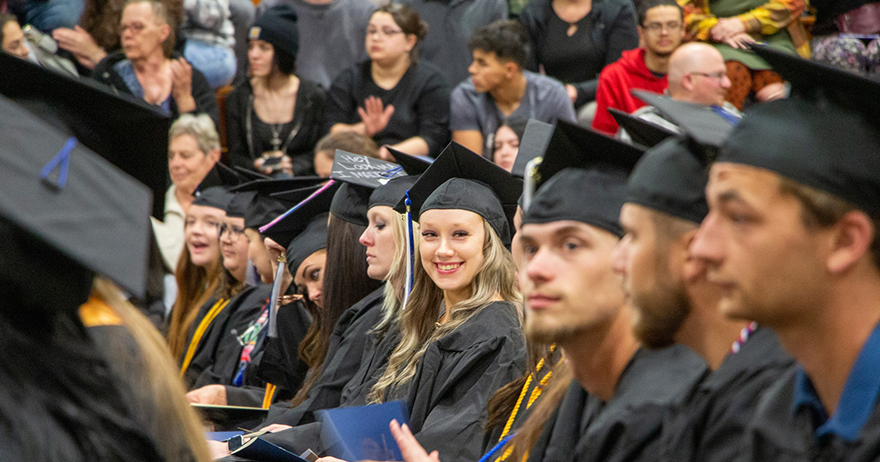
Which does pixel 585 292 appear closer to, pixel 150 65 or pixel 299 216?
pixel 299 216

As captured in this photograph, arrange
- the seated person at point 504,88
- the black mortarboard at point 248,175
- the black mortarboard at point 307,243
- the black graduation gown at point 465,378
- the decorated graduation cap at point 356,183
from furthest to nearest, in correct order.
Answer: the seated person at point 504,88 < the black mortarboard at point 248,175 < the black mortarboard at point 307,243 < the decorated graduation cap at point 356,183 < the black graduation gown at point 465,378

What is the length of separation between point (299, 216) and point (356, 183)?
679 millimetres

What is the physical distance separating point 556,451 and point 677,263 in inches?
23.5

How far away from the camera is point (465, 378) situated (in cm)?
369

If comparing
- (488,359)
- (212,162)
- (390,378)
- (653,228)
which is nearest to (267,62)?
(212,162)

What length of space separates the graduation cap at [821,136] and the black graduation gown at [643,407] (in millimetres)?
521

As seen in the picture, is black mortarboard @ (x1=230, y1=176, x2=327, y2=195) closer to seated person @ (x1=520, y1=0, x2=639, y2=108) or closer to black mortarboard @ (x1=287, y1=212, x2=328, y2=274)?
black mortarboard @ (x1=287, y1=212, x2=328, y2=274)

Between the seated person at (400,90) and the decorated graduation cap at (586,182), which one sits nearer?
the decorated graduation cap at (586,182)

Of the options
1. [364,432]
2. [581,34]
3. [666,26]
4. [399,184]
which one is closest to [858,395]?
[364,432]

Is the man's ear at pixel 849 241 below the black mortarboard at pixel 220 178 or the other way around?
the other way around

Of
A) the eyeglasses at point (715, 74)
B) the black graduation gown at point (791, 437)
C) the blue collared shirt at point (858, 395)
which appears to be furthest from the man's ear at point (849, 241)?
the eyeglasses at point (715, 74)

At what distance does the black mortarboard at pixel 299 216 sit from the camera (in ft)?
17.7

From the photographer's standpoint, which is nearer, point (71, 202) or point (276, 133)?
point (71, 202)

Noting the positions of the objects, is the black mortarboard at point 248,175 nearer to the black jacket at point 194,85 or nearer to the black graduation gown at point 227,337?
the black graduation gown at point 227,337
